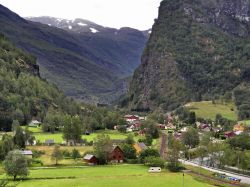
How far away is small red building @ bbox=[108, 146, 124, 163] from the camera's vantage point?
10806 centimetres

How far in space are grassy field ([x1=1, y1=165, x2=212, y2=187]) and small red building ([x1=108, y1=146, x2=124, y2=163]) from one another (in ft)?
29.4

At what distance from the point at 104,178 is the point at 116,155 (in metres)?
23.8

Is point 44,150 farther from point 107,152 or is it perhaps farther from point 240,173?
point 240,173

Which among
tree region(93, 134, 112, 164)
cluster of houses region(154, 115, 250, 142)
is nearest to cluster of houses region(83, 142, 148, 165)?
tree region(93, 134, 112, 164)

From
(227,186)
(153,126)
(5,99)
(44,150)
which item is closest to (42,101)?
(5,99)

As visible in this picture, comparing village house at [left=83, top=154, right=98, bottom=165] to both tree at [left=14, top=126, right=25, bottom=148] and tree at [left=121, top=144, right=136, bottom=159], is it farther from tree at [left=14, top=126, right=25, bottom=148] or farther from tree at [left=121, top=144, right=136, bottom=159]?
tree at [left=14, top=126, right=25, bottom=148]

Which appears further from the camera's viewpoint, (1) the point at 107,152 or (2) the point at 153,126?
(2) the point at 153,126

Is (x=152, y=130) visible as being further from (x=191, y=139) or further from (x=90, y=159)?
(x=90, y=159)

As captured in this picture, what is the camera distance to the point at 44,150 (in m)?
117

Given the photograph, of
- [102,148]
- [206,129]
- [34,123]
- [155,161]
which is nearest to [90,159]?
[102,148]

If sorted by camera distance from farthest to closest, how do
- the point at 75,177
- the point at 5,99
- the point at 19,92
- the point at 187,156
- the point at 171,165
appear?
the point at 19,92
the point at 5,99
the point at 187,156
the point at 171,165
the point at 75,177

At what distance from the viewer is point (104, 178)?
85.4 meters

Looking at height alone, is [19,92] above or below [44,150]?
above

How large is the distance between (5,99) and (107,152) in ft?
260
